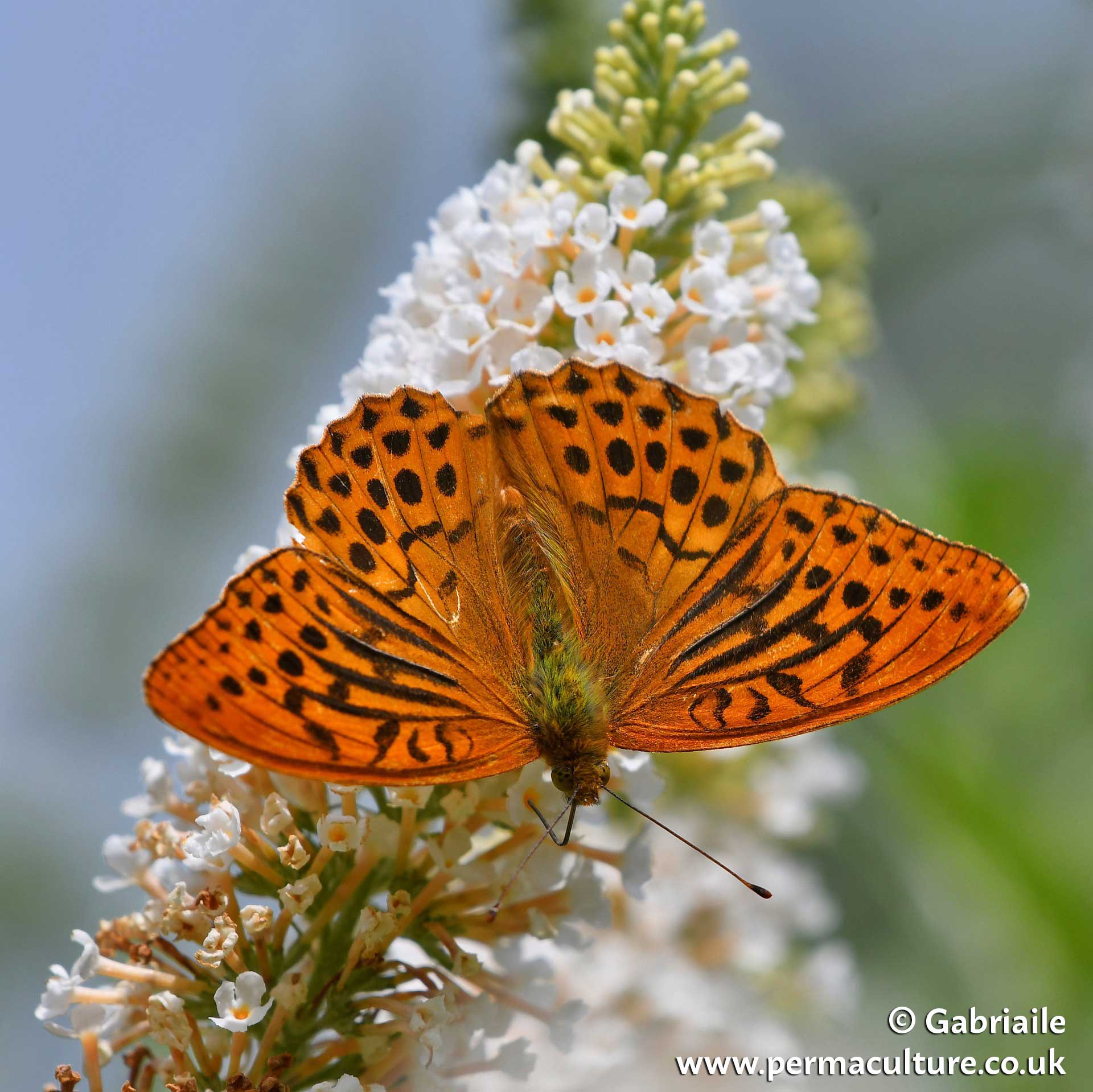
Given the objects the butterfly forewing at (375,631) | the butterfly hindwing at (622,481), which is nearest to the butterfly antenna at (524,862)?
the butterfly forewing at (375,631)

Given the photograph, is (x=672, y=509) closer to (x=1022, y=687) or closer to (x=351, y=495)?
(x=351, y=495)

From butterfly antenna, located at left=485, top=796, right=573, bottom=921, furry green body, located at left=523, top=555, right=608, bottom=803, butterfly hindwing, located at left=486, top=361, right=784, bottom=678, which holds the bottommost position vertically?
butterfly antenna, located at left=485, top=796, right=573, bottom=921

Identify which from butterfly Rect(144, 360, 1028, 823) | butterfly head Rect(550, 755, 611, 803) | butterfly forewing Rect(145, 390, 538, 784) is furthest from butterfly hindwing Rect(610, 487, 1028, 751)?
butterfly forewing Rect(145, 390, 538, 784)

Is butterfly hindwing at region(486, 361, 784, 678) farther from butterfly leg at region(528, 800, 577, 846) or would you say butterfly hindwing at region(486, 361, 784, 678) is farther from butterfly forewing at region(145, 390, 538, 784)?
butterfly leg at region(528, 800, 577, 846)

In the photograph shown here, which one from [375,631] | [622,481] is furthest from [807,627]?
[375,631]

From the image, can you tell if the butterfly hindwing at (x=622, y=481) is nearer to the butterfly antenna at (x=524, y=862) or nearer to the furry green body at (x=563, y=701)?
the furry green body at (x=563, y=701)

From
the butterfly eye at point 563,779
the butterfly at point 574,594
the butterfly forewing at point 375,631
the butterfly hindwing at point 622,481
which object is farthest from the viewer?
the butterfly hindwing at point 622,481
